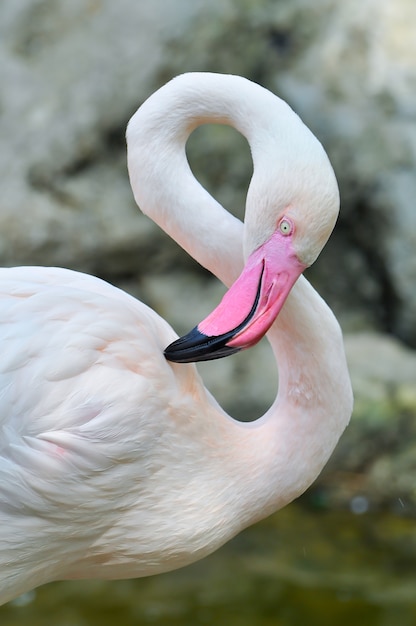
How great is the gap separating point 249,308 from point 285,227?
21cm

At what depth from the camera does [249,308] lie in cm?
225

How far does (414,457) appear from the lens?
4.73 meters

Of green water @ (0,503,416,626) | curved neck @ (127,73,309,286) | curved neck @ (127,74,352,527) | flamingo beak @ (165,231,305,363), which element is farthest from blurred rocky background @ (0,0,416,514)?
flamingo beak @ (165,231,305,363)

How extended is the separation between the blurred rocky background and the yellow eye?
2696 millimetres

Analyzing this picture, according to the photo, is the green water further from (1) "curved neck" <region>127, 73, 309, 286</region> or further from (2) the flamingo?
(1) "curved neck" <region>127, 73, 309, 286</region>

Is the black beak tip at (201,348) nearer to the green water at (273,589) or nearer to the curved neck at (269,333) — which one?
the curved neck at (269,333)

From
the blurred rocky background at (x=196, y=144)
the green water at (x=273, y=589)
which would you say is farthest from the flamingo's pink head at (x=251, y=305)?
the blurred rocky background at (x=196, y=144)

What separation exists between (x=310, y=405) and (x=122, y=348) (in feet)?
1.77

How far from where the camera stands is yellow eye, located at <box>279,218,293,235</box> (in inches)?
88.0

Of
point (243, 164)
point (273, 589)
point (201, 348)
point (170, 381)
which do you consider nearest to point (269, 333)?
point (170, 381)

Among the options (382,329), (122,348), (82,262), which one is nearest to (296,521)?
(382,329)

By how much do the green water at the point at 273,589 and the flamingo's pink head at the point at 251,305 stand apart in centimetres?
192

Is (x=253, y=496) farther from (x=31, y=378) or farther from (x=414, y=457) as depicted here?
(x=414, y=457)

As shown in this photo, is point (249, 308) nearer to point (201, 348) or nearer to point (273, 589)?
point (201, 348)
